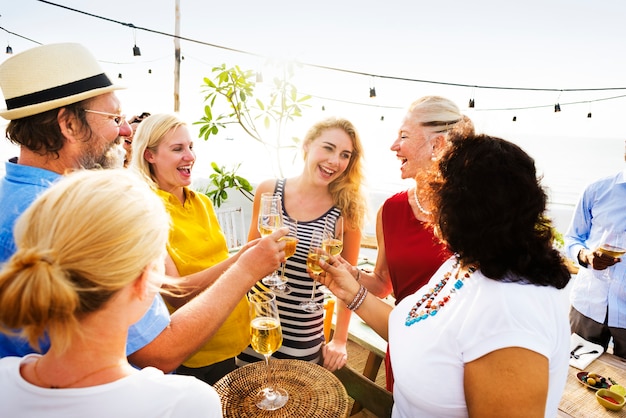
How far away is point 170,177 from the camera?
2.13m

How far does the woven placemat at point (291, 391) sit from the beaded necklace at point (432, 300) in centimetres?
45

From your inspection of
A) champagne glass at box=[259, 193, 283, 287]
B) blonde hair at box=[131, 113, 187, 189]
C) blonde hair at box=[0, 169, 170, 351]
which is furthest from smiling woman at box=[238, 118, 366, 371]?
blonde hair at box=[0, 169, 170, 351]

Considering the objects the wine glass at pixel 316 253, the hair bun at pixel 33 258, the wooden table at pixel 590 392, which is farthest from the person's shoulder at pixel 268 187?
the wooden table at pixel 590 392

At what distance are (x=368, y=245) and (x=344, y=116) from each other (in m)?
4.97

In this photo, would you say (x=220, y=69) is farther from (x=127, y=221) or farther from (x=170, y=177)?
(x=127, y=221)

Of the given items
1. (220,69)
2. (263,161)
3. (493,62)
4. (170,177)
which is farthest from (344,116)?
(493,62)

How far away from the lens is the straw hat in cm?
134

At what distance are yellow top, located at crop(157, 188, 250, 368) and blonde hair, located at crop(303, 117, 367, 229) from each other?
0.90 metres

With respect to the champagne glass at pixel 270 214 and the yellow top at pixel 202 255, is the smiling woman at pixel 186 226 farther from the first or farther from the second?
the champagne glass at pixel 270 214

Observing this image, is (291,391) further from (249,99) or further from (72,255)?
(249,99)

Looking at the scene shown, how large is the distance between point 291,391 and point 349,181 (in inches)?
60.1

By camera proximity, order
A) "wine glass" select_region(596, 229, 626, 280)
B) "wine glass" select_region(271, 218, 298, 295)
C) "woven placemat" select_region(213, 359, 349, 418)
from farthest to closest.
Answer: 1. "wine glass" select_region(596, 229, 626, 280)
2. "wine glass" select_region(271, 218, 298, 295)
3. "woven placemat" select_region(213, 359, 349, 418)

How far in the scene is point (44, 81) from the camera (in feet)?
4.52

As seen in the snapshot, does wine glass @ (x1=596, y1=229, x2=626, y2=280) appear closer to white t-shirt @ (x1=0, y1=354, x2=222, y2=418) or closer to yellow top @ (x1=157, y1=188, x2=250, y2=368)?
yellow top @ (x1=157, y1=188, x2=250, y2=368)
